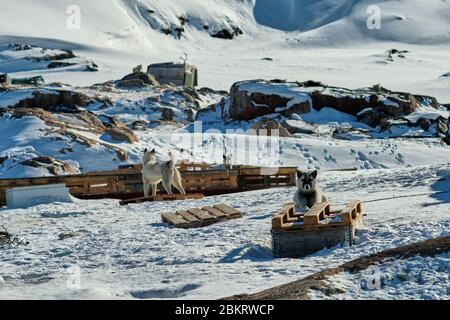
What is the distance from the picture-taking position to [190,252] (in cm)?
1148

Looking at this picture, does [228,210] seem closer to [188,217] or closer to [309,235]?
[188,217]

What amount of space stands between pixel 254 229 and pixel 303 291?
188 inches

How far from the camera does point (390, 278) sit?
864 centimetres

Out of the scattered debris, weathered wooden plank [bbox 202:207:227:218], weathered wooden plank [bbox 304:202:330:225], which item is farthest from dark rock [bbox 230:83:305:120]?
weathered wooden plank [bbox 304:202:330:225]

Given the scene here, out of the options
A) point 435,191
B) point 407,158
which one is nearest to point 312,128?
point 407,158

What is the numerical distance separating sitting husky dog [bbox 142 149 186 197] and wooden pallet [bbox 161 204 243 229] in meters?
4.61

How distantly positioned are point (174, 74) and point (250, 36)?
191ft

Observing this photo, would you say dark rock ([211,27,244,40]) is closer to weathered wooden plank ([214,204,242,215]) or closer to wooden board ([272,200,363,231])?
weathered wooden plank ([214,204,242,215])

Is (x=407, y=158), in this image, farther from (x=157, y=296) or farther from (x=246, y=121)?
(x=157, y=296)

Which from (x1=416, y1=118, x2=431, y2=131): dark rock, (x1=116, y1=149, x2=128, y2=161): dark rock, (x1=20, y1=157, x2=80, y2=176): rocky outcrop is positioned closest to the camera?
(x1=20, y1=157, x2=80, y2=176): rocky outcrop

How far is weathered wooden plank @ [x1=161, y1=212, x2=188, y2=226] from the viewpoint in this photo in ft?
46.0

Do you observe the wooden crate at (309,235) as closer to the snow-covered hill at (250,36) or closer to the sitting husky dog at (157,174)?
the sitting husky dog at (157,174)

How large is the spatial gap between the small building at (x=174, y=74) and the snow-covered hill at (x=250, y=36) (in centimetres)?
242

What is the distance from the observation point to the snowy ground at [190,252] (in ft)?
30.4
